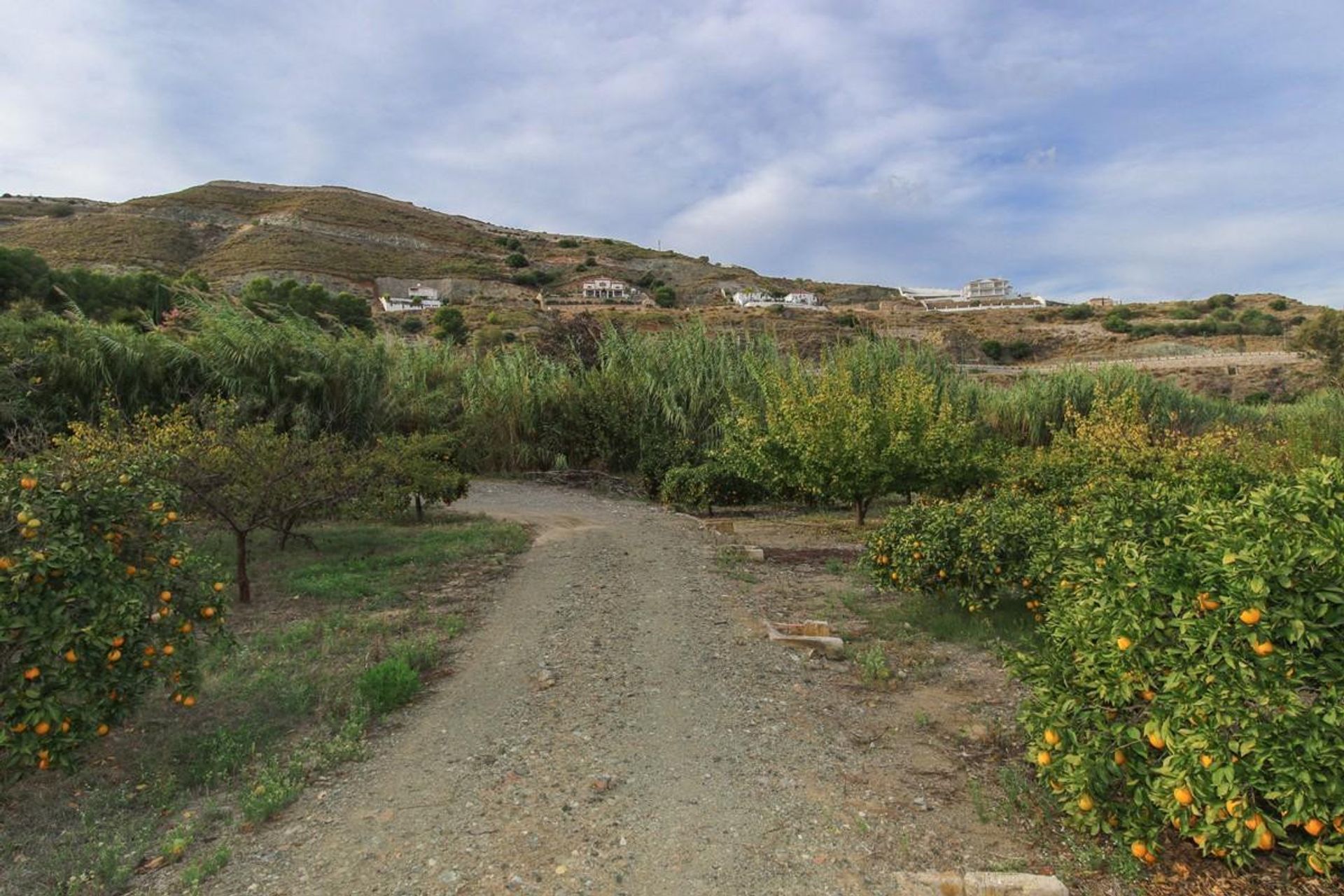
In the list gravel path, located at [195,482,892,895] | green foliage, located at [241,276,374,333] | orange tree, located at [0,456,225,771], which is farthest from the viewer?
green foliage, located at [241,276,374,333]

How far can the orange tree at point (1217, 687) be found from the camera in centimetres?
228

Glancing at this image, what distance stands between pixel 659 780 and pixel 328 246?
70102 mm

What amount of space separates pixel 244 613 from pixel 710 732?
446cm

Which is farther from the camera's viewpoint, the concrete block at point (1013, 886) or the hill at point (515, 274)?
the hill at point (515, 274)

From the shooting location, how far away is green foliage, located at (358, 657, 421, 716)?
441cm

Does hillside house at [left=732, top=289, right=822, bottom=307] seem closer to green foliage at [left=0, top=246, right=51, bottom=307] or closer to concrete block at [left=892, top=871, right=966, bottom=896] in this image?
green foliage at [left=0, top=246, right=51, bottom=307]

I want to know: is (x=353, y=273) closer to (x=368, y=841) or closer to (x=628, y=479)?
(x=628, y=479)

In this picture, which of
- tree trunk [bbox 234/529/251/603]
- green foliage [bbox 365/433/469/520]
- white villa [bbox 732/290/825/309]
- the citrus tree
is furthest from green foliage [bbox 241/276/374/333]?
tree trunk [bbox 234/529/251/603]

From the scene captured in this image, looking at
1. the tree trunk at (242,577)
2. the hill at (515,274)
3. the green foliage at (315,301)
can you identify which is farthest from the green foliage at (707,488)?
the green foliage at (315,301)

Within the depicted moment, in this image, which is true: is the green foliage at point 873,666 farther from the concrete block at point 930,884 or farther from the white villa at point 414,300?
the white villa at point 414,300

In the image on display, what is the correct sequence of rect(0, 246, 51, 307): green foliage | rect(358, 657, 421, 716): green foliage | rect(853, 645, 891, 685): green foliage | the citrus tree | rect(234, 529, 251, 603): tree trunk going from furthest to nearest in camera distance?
rect(0, 246, 51, 307): green foliage < the citrus tree < rect(234, 529, 251, 603): tree trunk < rect(853, 645, 891, 685): green foliage < rect(358, 657, 421, 716): green foliage

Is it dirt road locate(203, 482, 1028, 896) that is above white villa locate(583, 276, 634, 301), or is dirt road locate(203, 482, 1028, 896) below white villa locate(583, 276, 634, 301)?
below

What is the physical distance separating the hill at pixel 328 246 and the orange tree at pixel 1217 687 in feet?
180

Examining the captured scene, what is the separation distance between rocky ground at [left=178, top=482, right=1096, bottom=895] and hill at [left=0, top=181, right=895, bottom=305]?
52.3 meters
